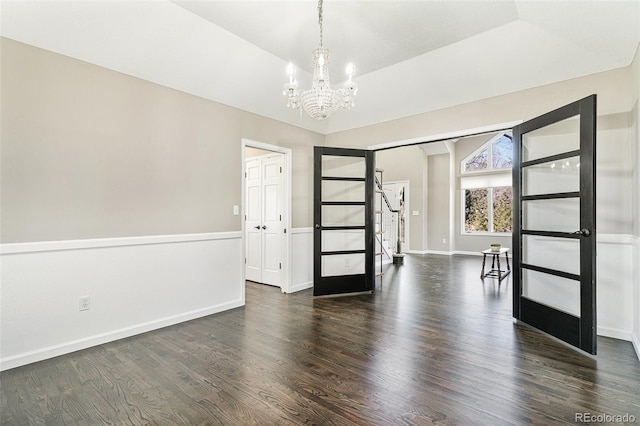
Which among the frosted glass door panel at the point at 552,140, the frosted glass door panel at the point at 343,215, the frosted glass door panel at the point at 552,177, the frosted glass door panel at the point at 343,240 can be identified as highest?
the frosted glass door panel at the point at 552,140

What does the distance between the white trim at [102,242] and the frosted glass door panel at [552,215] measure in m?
3.45

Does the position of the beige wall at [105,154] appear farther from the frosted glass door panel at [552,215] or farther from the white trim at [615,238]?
the white trim at [615,238]

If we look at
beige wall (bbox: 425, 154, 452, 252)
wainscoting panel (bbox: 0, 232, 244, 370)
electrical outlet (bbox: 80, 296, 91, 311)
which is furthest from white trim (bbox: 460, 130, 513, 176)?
electrical outlet (bbox: 80, 296, 91, 311)

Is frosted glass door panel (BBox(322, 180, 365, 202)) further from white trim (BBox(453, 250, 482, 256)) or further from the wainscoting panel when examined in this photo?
white trim (BBox(453, 250, 482, 256))

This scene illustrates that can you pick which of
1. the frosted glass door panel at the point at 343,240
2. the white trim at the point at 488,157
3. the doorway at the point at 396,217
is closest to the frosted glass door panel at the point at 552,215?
the frosted glass door panel at the point at 343,240

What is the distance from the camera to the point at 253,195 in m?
5.56

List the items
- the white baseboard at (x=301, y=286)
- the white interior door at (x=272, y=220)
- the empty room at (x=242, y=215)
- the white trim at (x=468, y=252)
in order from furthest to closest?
1. the white trim at (x=468, y=252)
2. the white interior door at (x=272, y=220)
3. the white baseboard at (x=301, y=286)
4. the empty room at (x=242, y=215)

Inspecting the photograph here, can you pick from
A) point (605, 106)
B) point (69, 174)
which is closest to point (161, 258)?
point (69, 174)

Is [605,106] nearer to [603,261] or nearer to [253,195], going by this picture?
[603,261]

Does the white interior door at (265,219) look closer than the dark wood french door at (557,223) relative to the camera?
No

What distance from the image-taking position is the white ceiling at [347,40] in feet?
8.48

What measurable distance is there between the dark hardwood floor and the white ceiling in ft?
8.77

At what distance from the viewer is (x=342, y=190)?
4.76 metres

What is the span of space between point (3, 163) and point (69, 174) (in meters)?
0.42
